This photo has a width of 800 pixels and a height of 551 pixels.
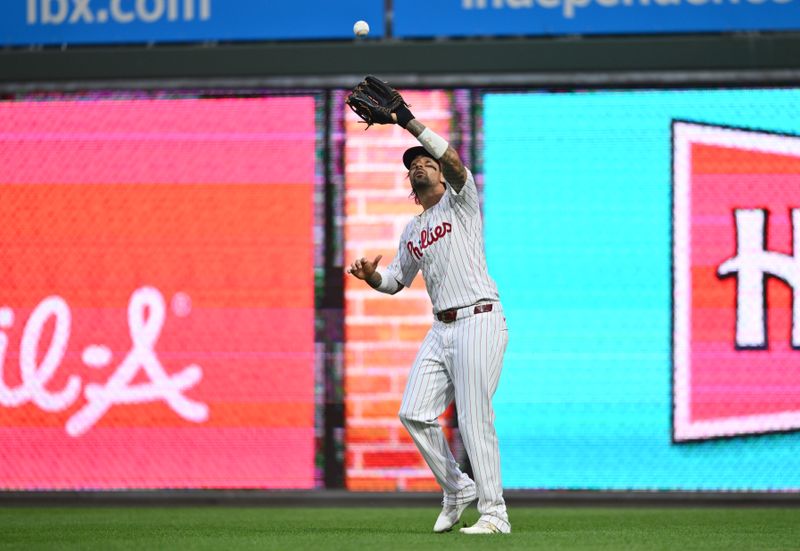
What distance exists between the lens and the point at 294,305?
8.89 meters

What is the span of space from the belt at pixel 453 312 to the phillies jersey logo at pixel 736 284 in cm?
267

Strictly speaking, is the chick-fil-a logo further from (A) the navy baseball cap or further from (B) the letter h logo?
(B) the letter h logo

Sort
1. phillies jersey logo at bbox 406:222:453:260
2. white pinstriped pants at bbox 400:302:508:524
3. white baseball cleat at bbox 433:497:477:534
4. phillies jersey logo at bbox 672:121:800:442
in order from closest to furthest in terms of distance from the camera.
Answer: white pinstriped pants at bbox 400:302:508:524 → phillies jersey logo at bbox 406:222:453:260 → white baseball cleat at bbox 433:497:477:534 → phillies jersey logo at bbox 672:121:800:442

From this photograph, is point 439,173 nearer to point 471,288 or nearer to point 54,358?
point 471,288

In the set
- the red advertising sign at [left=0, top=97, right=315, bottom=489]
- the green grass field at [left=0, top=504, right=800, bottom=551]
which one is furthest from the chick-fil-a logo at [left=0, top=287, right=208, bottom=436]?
the green grass field at [left=0, top=504, right=800, bottom=551]

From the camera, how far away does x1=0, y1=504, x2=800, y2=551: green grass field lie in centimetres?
600

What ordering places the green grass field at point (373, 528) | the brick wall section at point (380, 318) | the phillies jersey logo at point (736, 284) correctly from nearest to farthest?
the green grass field at point (373, 528) < the phillies jersey logo at point (736, 284) < the brick wall section at point (380, 318)

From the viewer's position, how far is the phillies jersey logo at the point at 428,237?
6.39 meters

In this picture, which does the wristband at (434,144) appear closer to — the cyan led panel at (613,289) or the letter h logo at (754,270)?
the cyan led panel at (613,289)

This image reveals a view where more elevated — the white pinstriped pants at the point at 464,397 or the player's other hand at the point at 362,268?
the player's other hand at the point at 362,268

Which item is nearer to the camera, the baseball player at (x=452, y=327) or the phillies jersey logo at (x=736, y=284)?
the baseball player at (x=452, y=327)

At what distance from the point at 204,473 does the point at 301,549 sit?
3.21 m

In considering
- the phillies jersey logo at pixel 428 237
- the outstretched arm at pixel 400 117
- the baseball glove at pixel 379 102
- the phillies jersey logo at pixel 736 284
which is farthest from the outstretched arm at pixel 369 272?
the phillies jersey logo at pixel 736 284

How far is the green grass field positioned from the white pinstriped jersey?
1.05 meters
